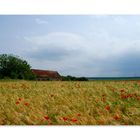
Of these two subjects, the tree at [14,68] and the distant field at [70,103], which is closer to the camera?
the distant field at [70,103]

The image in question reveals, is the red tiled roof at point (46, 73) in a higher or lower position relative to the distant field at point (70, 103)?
higher

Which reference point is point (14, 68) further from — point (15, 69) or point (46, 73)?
point (46, 73)

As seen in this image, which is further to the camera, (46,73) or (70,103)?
(46,73)

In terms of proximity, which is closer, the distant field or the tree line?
the distant field

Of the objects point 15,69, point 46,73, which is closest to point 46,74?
point 46,73

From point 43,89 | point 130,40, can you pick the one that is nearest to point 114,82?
point 130,40
